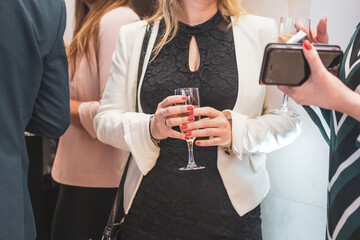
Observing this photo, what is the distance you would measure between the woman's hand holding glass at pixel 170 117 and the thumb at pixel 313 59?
1.56 feet

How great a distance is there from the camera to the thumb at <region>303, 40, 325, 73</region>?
38.7 inches

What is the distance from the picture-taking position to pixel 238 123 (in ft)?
4.81

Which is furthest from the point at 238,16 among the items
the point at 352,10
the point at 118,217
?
the point at 118,217

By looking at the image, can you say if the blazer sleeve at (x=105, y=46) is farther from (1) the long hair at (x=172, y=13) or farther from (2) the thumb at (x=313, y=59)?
(2) the thumb at (x=313, y=59)

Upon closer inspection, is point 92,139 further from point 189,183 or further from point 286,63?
point 286,63

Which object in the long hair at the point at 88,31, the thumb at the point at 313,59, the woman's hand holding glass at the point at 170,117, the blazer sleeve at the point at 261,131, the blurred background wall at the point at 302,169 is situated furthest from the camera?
the long hair at the point at 88,31

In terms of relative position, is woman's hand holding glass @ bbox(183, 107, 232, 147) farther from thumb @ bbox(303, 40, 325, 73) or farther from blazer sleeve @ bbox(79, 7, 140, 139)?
blazer sleeve @ bbox(79, 7, 140, 139)

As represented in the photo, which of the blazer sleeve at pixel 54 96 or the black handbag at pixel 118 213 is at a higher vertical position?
the blazer sleeve at pixel 54 96

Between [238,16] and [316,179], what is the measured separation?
904 mm

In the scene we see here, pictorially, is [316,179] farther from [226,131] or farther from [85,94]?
[85,94]

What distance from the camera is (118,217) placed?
1666 mm

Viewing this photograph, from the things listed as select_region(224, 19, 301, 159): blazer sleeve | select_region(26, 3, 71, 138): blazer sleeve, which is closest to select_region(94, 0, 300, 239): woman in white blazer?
select_region(224, 19, 301, 159): blazer sleeve

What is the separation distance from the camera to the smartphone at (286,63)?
40.3 inches

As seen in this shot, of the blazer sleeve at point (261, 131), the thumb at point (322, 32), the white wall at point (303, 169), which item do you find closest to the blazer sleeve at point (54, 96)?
the blazer sleeve at point (261, 131)
